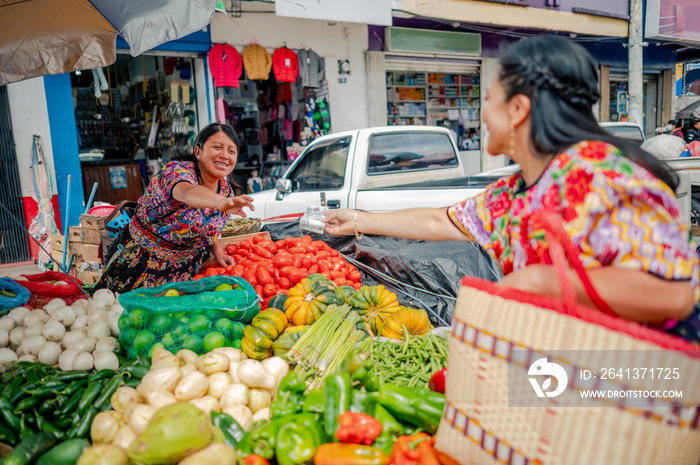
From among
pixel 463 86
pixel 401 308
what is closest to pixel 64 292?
pixel 401 308

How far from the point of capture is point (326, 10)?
8.28m

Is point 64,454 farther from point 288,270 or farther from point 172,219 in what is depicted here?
point 288,270

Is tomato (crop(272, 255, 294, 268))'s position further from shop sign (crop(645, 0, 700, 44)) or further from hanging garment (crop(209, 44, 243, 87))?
shop sign (crop(645, 0, 700, 44))

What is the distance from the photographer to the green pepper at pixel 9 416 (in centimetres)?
207

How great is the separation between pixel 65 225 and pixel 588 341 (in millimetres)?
8130

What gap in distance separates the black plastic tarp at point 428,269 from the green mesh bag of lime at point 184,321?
147 centimetres

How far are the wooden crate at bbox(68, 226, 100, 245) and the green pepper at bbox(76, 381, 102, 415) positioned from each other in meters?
3.83

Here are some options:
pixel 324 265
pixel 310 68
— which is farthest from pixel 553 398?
pixel 310 68

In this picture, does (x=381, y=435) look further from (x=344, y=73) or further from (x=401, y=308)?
(x=344, y=73)

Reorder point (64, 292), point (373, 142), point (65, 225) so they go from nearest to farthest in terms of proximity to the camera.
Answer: point (64, 292)
point (373, 142)
point (65, 225)

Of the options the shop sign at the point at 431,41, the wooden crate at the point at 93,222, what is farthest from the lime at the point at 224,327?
the shop sign at the point at 431,41

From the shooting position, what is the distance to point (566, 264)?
1.36m

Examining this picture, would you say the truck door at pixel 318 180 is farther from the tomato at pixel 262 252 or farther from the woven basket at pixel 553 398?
the woven basket at pixel 553 398

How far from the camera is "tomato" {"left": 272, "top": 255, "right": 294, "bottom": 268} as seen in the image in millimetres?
4219
